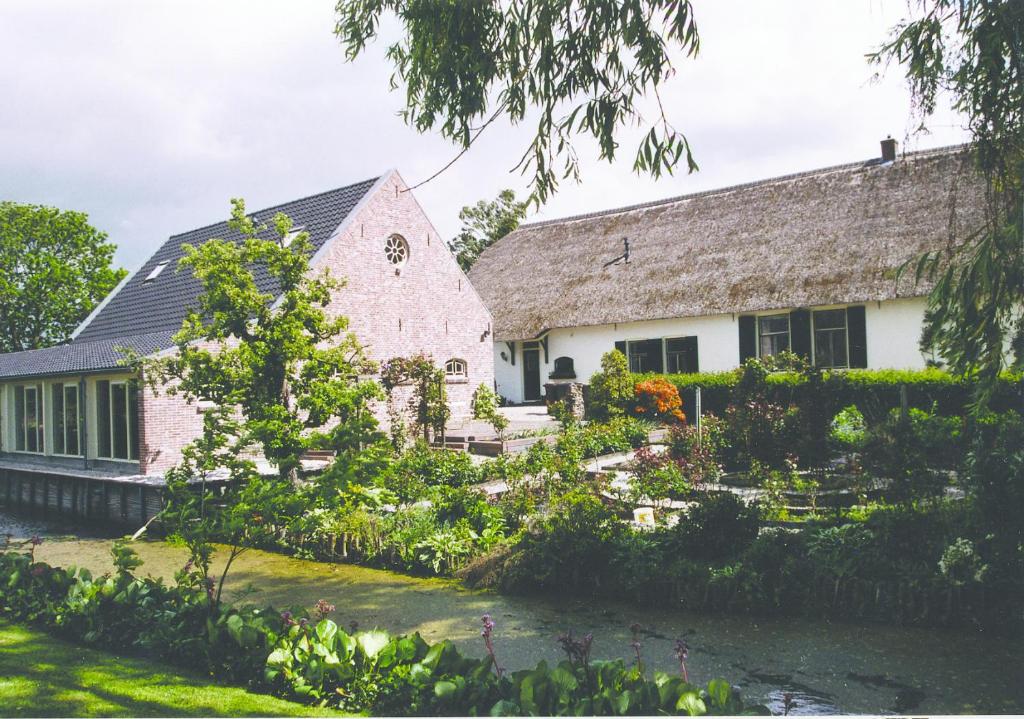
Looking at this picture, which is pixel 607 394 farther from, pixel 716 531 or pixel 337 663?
pixel 337 663

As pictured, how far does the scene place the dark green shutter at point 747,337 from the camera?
1941 centimetres

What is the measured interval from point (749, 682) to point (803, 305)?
49.1ft

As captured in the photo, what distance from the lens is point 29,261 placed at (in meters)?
12.2

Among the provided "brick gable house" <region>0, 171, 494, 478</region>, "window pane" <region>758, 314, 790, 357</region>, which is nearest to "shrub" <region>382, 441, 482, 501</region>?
"brick gable house" <region>0, 171, 494, 478</region>

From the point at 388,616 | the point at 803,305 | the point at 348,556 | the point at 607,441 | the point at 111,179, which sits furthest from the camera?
the point at 803,305

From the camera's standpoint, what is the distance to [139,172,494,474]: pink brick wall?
17516 mm

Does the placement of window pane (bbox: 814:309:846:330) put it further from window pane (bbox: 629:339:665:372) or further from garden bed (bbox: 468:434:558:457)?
garden bed (bbox: 468:434:558:457)

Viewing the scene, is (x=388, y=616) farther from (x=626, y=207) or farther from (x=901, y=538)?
(x=626, y=207)

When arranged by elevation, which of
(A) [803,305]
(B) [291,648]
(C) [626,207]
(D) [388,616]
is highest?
(C) [626,207]

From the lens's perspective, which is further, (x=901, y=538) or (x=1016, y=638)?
(x=901, y=538)

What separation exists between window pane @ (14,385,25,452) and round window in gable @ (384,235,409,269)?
9.02 meters

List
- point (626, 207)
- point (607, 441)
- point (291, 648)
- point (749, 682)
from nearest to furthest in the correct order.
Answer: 1. point (291, 648)
2. point (749, 682)
3. point (607, 441)
4. point (626, 207)

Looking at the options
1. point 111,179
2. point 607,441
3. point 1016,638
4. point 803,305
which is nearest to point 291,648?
point 111,179

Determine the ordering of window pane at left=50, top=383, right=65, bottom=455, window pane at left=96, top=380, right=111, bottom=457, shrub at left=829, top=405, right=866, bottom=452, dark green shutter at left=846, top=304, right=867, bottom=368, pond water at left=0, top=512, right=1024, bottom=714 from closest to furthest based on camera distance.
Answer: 1. pond water at left=0, top=512, right=1024, bottom=714
2. shrub at left=829, top=405, right=866, bottom=452
3. window pane at left=96, top=380, right=111, bottom=457
4. window pane at left=50, top=383, right=65, bottom=455
5. dark green shutter at left=846, top=304, right=867, bottom=368
